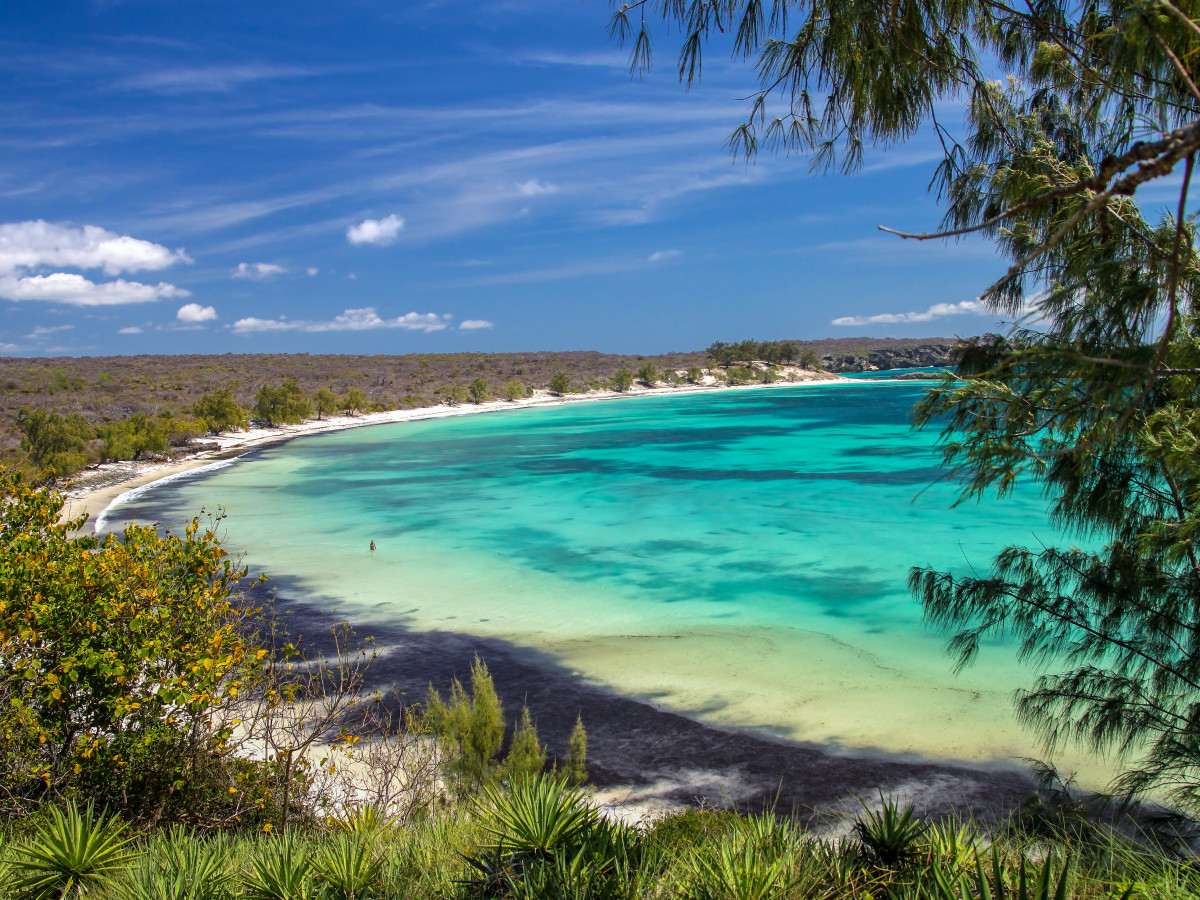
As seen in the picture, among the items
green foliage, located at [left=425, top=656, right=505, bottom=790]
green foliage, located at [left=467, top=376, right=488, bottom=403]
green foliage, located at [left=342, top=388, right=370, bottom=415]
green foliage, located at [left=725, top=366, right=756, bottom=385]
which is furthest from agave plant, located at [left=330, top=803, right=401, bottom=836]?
green foliage, located at [left=725, top=366, right=756, bottom=385]

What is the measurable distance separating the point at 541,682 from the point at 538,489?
45.0 ft

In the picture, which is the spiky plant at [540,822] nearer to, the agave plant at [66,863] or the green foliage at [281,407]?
the agave plant at [66,863]

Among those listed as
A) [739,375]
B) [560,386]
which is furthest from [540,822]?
[739,375]

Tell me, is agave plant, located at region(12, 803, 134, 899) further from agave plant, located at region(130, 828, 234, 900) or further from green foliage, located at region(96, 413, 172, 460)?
green foliage, located at region(96, 413, 172, 460)

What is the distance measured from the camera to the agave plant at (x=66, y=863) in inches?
113

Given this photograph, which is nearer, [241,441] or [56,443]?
[56,443]

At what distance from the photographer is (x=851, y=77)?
3.69 m

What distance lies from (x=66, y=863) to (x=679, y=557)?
11.6 meters

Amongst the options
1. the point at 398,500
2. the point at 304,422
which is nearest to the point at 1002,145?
the point at 398,500

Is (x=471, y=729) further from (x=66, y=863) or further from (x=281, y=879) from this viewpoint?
(x=281, y=879)

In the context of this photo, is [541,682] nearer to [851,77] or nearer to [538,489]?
[851,77]

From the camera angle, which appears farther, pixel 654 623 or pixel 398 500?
pixel 398 500

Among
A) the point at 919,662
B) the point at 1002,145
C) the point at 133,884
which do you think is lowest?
the point at 919,662

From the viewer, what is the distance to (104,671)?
3590mm
